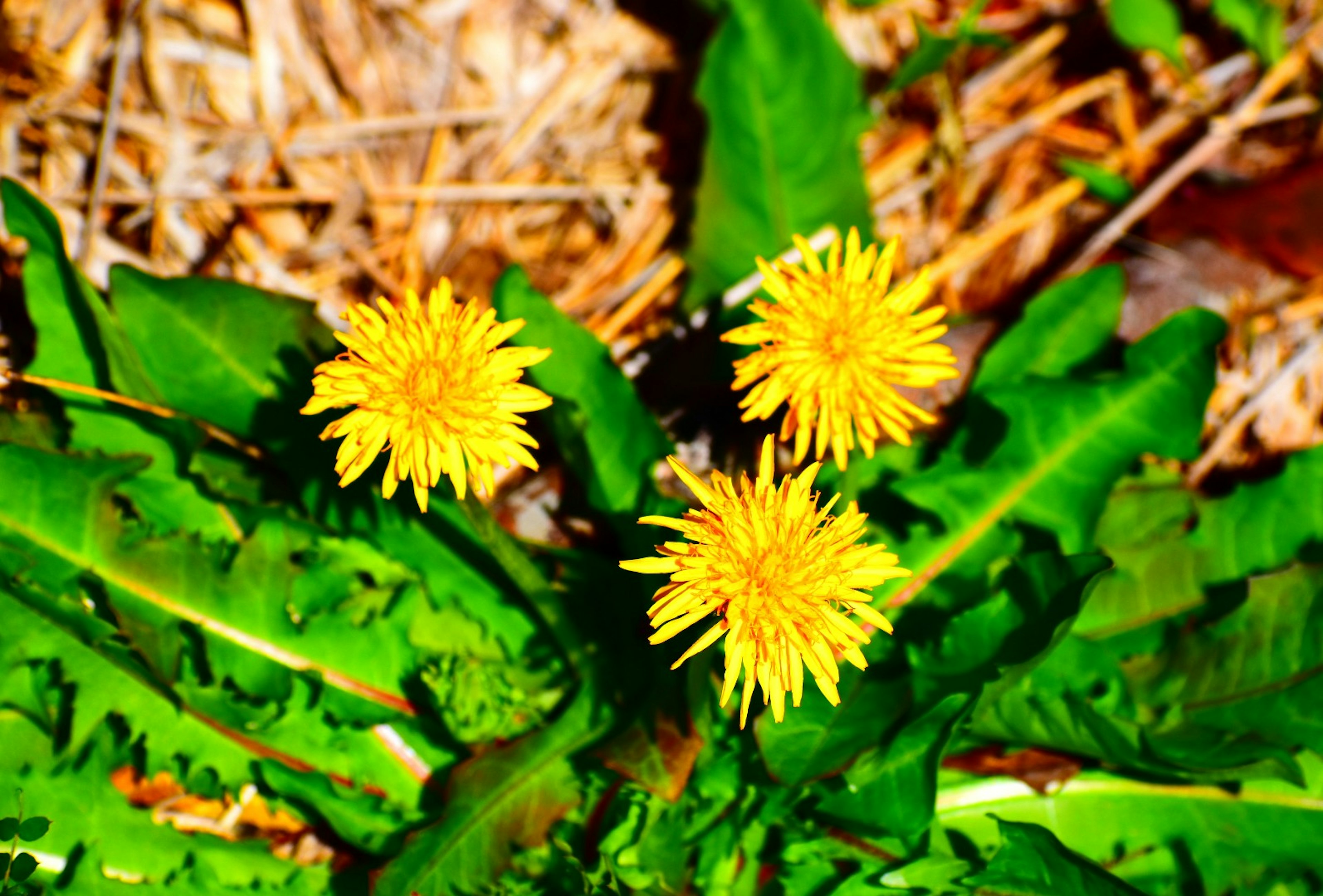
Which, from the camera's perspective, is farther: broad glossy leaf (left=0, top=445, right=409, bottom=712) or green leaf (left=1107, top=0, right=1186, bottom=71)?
green leaf (left=1107, top=0, right=1186, bottom=71)

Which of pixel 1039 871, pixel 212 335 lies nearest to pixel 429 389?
pixel 212 335

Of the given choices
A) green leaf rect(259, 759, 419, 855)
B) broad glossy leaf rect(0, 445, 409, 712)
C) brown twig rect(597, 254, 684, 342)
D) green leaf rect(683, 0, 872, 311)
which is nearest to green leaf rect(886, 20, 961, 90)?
green leaf rect(683, 0, 872, 311)

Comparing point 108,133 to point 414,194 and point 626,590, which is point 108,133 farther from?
point 626,590

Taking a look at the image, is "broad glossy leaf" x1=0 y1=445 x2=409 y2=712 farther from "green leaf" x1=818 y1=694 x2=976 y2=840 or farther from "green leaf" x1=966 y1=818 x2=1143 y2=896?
"green leaf" x1=966 y1=818 x2=1143 y2=896

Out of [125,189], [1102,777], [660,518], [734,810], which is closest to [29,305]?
[125,189]

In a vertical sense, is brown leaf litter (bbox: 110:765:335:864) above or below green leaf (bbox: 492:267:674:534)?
below
